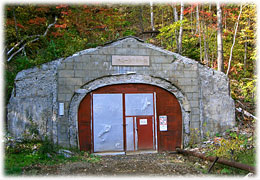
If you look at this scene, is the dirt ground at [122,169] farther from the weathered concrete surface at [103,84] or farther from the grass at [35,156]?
the weathered concrete surface at [103,84]

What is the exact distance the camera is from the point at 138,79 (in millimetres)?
9766

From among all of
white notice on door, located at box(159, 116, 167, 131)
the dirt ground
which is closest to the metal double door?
white notice on door, located at box(159, 116, 167, 131)

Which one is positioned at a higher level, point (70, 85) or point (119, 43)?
point (119, 43)

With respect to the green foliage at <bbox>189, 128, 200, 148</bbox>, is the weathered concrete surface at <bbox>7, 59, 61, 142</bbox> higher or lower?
higher

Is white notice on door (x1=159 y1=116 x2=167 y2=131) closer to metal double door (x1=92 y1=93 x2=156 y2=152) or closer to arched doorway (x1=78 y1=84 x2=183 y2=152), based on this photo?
arched doorway (x1=78 y1=84 x2=183 y2=152)

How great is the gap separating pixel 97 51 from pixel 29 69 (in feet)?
8.75

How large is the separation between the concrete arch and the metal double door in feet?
1.50

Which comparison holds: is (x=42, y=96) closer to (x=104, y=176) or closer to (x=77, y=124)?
(x=77, y=124)

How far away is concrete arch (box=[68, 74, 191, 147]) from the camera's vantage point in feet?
30.2

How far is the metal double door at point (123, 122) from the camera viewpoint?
9.43m

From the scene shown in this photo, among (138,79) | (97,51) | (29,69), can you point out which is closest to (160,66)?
(138,79)

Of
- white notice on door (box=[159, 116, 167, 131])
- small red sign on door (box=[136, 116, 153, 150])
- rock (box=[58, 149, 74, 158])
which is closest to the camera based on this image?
rock (box=[58, 149, 74, 158])

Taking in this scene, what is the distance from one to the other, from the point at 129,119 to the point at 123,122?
0.84ft

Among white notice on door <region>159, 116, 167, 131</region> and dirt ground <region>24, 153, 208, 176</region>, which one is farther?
white notice on door <region>159, 116, 167, 131</region>
